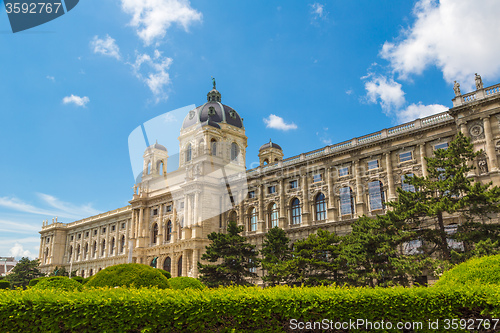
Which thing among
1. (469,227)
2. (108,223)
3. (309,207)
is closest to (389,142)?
(309,207)

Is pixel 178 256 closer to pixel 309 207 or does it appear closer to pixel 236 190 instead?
pixel 236 190

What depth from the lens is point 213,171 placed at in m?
55.5

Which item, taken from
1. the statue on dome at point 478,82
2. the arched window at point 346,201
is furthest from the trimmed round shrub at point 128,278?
the statue on dome at point 478,82

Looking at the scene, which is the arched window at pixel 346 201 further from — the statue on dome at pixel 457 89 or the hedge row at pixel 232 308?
the hedge row at pixel 232 308

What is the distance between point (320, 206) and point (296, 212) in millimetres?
3198

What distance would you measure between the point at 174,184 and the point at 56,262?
4433 cm

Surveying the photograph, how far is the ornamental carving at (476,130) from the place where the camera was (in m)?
31.4

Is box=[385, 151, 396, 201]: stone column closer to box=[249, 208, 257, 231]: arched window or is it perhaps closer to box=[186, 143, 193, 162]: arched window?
box=[249, 208, 257, 231]: arched window

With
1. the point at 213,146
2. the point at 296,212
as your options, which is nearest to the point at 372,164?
the point at 296,212

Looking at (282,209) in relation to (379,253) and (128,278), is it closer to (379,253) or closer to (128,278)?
(379,253)

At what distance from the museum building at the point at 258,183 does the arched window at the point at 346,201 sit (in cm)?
10

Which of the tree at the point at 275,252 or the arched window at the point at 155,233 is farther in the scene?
the arched window at the point at 155,233

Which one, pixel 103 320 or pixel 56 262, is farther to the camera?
pixel 56 262

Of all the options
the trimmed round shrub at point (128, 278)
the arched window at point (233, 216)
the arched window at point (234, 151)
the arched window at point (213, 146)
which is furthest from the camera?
the arched window at point (234, 151)
